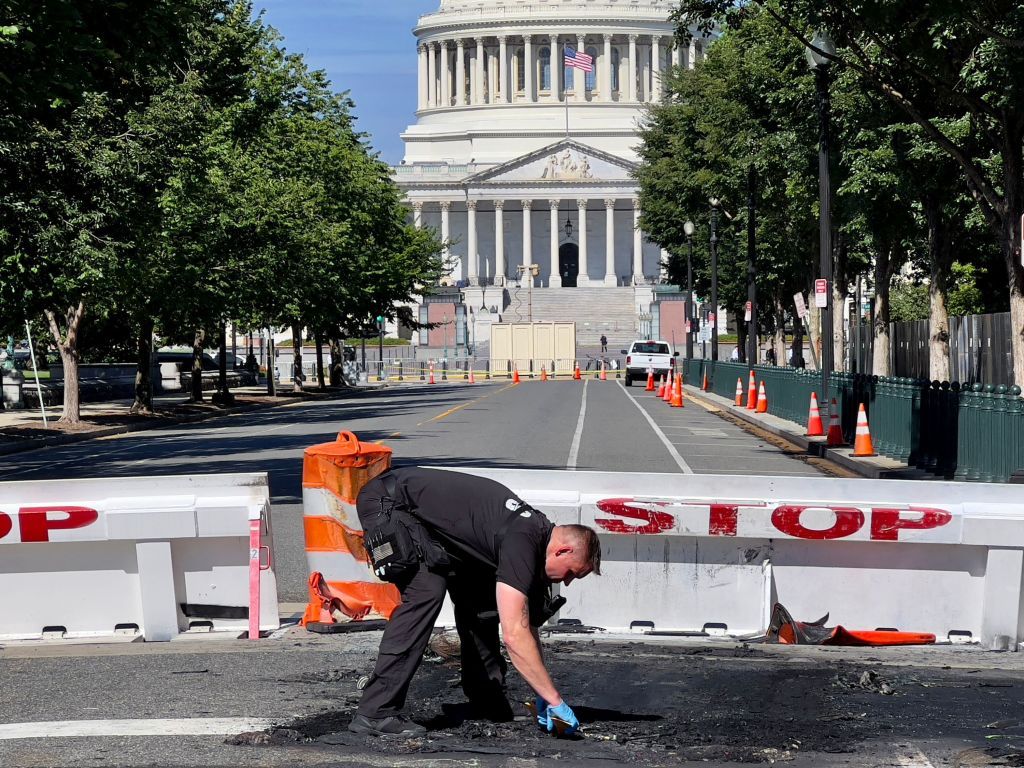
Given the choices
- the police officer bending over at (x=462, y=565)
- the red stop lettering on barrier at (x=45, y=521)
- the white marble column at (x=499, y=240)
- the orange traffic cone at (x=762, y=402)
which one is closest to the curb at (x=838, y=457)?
the orange traffic cone at (x=762, y=402)

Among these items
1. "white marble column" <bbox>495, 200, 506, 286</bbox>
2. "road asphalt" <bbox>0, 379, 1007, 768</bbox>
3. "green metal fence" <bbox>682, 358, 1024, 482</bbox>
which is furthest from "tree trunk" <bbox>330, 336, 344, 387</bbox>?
"white marble column" <bbox>495, 200, 506, 286</bbox>

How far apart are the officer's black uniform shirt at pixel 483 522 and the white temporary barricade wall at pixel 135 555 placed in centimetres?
272

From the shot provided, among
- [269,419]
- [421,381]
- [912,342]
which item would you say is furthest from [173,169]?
[421,381]

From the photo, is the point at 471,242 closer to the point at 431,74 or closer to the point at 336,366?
the point at 431,74

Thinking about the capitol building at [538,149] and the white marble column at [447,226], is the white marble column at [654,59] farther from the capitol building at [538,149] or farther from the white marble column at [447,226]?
the white marble column at [447,226]

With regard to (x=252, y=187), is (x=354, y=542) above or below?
below

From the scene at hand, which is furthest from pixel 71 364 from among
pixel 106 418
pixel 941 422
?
pixel 941 422

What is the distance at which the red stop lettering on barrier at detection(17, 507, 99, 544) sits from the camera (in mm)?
9320

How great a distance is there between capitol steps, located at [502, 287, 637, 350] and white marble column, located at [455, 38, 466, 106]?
1342 inches

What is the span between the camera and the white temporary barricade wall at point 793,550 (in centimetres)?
930

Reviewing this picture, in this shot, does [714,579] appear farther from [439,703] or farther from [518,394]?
[518,394]

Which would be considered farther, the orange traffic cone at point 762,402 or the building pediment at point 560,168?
the building pediment at point 560,168

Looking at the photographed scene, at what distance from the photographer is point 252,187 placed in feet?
143

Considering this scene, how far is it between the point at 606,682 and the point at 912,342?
32.0m
